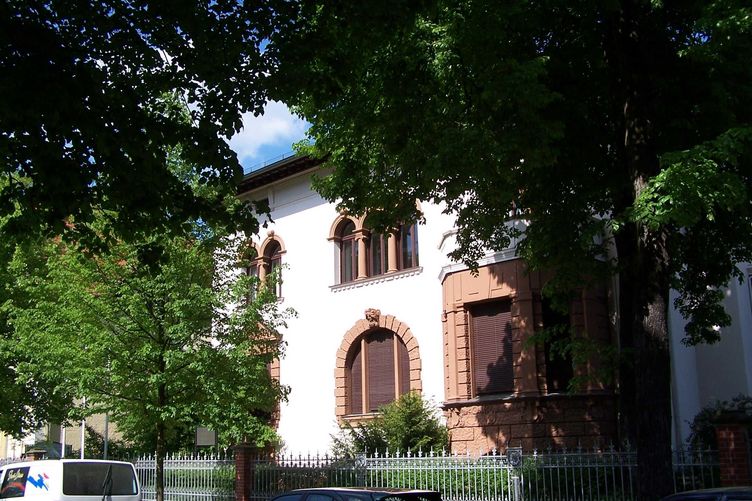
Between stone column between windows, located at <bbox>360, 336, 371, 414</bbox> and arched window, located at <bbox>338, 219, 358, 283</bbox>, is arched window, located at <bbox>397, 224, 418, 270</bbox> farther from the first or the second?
stone column between windows, located at <bbox>360, 336, 371, 414</bbox>

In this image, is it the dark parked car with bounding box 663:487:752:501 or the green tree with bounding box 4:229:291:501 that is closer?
the dark parked car with bounding box 663:487:752:501

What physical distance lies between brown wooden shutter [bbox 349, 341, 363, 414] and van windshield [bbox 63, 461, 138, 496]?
10.7 m

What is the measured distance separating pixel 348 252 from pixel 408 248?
104 inches

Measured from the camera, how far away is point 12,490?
1465cm

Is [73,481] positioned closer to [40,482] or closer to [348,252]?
[40,482]

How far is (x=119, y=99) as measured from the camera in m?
9.71

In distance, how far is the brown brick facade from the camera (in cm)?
1900

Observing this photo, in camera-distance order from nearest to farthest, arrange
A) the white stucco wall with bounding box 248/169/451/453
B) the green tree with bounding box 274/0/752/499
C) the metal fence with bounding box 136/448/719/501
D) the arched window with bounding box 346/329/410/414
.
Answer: the green tree with bounding box 274/0/752/499 → the metal fence with bounding box 136/448/719/501 → the white stucco wall with bounding box 248/169/451/453 → the arched window with bounding box 346/329/410/414

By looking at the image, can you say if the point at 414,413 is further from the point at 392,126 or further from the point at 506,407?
the point at 392,126

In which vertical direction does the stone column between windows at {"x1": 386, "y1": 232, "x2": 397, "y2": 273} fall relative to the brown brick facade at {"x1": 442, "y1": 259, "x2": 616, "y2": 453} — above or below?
above

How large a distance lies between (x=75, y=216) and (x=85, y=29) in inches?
87.4

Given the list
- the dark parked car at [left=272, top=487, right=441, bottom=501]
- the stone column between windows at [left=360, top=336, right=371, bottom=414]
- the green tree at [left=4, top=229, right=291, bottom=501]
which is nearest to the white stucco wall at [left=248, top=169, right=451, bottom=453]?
the stone column between windows at [left=360, top=336, right=371, bottom=414]

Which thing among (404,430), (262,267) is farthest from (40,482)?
(262,267)

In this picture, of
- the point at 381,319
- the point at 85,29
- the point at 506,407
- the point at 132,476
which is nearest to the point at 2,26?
the point at 85,29
